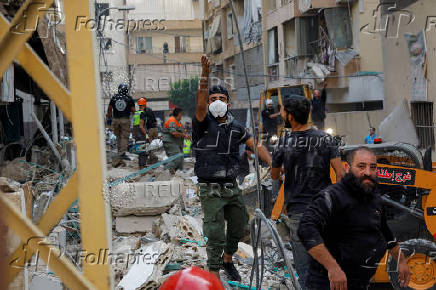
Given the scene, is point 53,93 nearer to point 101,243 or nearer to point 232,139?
point 101,243

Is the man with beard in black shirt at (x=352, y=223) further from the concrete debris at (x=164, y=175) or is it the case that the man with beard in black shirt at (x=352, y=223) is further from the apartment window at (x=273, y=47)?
the apartment window at (x=273, y=47)

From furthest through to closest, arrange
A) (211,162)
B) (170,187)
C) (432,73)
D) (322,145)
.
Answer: (432,73) → (170,187) → (211,162) → (322,145)

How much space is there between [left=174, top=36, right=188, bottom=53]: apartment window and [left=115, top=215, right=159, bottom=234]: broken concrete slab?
47.4 m

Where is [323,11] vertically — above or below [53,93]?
above

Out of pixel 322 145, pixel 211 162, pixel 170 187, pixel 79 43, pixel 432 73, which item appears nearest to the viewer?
pixel 79 43

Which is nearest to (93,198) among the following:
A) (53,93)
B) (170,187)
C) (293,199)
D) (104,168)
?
(104,168)

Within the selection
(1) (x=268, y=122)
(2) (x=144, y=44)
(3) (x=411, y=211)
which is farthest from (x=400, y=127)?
(2) (x=144, y=44)

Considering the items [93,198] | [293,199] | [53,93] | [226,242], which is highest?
[53,93]

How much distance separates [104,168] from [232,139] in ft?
10.6

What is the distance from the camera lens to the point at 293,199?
4.46m

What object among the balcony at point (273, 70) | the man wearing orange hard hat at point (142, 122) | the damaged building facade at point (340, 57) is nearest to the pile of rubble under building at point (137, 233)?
the man wearing orange hard hat at point (142, 122)

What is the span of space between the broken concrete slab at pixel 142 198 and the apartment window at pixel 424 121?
7.58 metres

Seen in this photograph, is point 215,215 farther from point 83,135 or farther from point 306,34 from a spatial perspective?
point 306,34

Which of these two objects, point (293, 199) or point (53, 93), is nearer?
point (53, 93)
